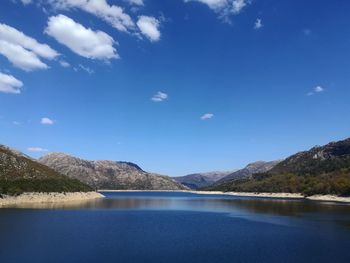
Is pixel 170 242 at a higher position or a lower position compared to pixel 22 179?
lower

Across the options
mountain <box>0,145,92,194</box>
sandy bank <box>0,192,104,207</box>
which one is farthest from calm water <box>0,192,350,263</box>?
mountain <box>0,145,92,194</box>

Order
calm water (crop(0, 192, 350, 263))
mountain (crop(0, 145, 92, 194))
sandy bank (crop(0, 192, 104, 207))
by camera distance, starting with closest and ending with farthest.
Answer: calm water (crop(0, 192, 350, 263)) < sandy bank (crop(0, 192, 104, 207)) < mountain (crop(0, 145, 92, 194))

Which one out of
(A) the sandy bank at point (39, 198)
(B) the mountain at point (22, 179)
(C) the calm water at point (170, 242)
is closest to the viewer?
(C) the calm water at point (170, 242)

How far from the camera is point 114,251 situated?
145 ft

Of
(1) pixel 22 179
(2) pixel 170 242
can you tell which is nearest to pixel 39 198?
(1) pixel 22 179

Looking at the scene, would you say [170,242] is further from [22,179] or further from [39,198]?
[22,179]

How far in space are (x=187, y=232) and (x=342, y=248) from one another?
24169 mm

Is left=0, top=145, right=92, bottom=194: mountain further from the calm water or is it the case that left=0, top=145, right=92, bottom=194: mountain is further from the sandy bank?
the calm water

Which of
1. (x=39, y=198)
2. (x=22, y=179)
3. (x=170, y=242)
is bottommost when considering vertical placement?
(x=170, y=242)

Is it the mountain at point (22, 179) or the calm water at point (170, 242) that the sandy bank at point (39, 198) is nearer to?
the mountain at point (22, 179)

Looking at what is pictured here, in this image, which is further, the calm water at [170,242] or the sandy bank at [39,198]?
the sandy bank at [39,198]

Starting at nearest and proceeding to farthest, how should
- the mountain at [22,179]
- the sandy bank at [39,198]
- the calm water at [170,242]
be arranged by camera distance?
the calm water at [170,242], the sandy bank at [39,198], the mountain at [22,179]

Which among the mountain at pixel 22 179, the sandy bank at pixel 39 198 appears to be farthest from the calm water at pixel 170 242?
the mountain at pixel 22 179

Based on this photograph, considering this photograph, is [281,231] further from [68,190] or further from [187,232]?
[68,190]
